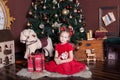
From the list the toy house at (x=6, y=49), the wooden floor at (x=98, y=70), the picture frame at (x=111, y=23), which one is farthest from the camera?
the picture frame at (x=111, y=23)

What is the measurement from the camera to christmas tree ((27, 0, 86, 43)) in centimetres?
434

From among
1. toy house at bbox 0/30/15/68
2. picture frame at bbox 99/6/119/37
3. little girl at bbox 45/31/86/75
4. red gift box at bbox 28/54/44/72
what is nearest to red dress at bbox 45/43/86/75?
little girl at bbox 45/31/86/75

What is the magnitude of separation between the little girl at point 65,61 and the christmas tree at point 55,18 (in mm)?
893

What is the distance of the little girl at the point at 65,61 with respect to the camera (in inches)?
128

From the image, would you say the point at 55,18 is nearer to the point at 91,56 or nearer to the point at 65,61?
the point at 91,56

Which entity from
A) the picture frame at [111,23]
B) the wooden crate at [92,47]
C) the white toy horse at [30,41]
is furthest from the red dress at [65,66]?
the picture frame at [111,23]

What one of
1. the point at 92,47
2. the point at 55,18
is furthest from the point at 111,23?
the point at 55,18

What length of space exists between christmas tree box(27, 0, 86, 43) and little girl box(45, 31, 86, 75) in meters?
0.89

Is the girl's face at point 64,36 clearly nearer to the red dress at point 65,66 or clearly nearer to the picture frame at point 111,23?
the red dress at point 65,66

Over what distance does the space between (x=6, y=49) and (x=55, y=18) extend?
1053mm

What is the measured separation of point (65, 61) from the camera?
3.29m

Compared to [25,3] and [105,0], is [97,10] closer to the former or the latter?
[105,0]

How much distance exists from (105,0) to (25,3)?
1.65m

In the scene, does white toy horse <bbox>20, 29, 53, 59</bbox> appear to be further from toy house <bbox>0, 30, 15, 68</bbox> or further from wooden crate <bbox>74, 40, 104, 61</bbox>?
wooden crate <bbox>74, 40, 104, 61</bbox>
